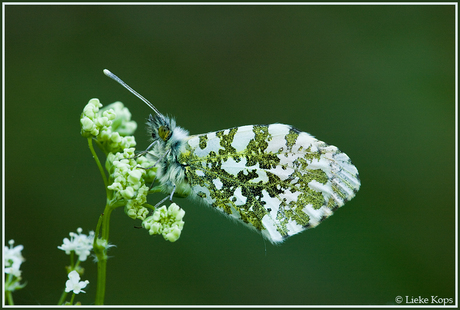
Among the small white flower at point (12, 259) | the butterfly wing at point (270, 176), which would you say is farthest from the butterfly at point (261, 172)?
the small white flower at point (12, 259)

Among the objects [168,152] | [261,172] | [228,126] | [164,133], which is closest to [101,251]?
[168,152]

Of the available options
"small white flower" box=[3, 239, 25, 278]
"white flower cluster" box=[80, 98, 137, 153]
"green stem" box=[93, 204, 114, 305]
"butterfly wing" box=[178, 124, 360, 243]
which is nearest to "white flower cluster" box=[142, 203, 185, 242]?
"green stem" box=[93, 204, 114, 305]

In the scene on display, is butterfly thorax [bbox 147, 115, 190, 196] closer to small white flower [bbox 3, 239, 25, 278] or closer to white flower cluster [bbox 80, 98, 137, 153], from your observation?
white flower cluster [bbox 80, 98, 137, 153]

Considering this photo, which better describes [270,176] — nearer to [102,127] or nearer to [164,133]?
[164,133]

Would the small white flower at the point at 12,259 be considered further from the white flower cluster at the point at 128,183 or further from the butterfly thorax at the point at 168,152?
the butterfly thorax at the point at 168,152

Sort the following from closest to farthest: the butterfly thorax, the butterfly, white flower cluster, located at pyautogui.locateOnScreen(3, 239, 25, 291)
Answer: white flower cluster, located at pyautogui.locateOnScreen(3, 239, 25, 291) < the butterfly thorax < the butterfly
